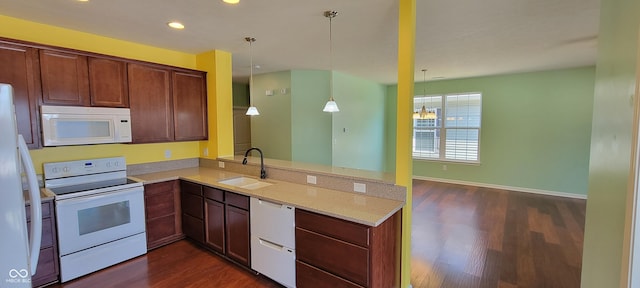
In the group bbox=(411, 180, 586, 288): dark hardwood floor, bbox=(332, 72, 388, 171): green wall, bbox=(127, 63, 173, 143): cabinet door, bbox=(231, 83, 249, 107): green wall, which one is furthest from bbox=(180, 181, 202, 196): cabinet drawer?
bbox=(231, 83, 249, 107): green wall

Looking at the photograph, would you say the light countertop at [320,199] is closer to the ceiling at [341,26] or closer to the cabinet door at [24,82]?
the cabinet door at [24,82]

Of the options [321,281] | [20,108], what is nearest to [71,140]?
[20,108]

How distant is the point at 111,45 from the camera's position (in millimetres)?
3172

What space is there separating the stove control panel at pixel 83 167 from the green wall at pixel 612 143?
4.12 m

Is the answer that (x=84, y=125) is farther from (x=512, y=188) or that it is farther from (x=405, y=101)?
(x=512, y=188)

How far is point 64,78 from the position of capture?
105 inches

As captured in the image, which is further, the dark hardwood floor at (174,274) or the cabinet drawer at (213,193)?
the cabinet drawer at (213,193)

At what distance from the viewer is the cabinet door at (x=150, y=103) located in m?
3.15

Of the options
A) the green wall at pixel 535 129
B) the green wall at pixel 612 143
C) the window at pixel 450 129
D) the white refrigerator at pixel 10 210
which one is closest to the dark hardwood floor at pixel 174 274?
the white refrigerator at pixel 10 210

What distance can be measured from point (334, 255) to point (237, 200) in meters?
1.14

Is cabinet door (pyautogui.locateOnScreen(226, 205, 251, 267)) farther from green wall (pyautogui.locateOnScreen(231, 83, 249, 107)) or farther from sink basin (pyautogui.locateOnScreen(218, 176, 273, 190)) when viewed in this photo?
green wall (pyautogui.locateOnScreen(231, 83, 249, 107))

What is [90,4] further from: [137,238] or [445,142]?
[445,142]

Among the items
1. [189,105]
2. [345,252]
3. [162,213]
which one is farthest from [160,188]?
[345,252]

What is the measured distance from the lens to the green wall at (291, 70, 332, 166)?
514 cm
